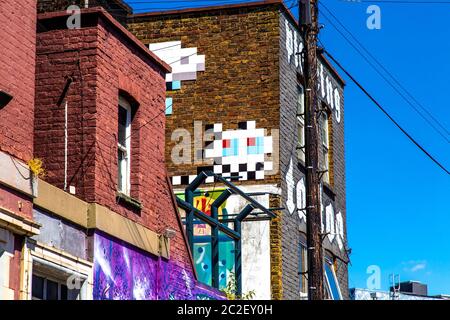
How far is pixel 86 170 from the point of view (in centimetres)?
1744

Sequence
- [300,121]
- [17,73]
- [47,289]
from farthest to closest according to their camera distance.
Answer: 1. [300,121]
2. [47,289]
3. [17,73]

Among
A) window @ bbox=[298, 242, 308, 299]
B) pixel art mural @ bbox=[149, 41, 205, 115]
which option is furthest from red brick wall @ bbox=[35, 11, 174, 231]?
window @ bbox=[298, 242, 308, 299]

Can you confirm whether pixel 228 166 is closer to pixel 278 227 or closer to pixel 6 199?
pixel 278 227

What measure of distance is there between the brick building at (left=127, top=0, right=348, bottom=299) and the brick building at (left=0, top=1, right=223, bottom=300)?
5.50m

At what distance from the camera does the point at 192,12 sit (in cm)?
2830

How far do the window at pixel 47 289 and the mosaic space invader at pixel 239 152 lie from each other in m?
10.5

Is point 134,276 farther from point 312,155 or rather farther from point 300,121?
point 300,121

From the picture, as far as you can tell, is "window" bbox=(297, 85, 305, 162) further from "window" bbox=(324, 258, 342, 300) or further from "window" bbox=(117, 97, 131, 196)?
"window" bbox=(117, 97, 131, 196)

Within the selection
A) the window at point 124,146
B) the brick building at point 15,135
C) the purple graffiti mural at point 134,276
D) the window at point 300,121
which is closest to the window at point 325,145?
the window at point 300,121

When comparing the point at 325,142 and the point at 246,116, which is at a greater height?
the point at 325,142

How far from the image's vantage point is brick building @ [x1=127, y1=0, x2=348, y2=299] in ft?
87.2

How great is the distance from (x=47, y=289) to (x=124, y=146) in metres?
3.65

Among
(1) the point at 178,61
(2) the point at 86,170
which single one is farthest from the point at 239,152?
(2) the point at 86,170

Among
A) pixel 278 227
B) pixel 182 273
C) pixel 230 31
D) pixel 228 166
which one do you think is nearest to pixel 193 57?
pixel 230 31
